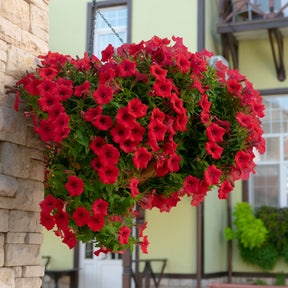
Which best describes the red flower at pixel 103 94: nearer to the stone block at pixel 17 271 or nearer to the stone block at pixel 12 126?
the stone block at pixel 12 126

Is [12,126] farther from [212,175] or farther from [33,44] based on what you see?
[212,175]

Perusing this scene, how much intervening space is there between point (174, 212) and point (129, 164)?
18.3ft

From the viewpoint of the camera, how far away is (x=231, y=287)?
6434 millimetres

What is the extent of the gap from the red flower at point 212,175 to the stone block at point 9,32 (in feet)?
2.93

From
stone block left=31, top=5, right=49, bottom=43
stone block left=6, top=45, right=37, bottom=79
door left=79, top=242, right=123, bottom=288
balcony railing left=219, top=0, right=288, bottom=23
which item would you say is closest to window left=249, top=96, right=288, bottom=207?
balcony railing left=219, top=0, right=288, bottom=23

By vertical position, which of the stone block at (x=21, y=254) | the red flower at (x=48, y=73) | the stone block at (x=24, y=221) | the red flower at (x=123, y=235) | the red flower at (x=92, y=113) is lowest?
the stone block at (x=21, y=254)

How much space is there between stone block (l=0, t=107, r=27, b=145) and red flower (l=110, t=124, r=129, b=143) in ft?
1.37

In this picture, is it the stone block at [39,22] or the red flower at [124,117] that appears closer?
the red flower at [124,117]

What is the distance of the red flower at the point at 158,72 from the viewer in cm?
178

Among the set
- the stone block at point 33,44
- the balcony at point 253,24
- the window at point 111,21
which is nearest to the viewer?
the stone block at point 33,44

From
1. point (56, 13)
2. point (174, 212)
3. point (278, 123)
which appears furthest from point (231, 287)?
point (56, 13)

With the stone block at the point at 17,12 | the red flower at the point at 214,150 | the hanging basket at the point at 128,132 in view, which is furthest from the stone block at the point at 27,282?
the stone block at the point at 17,12

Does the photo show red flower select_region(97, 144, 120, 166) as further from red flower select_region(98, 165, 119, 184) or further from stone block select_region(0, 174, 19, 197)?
stone block select_region(0, 174, 19, 197)

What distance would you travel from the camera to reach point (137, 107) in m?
1.73
